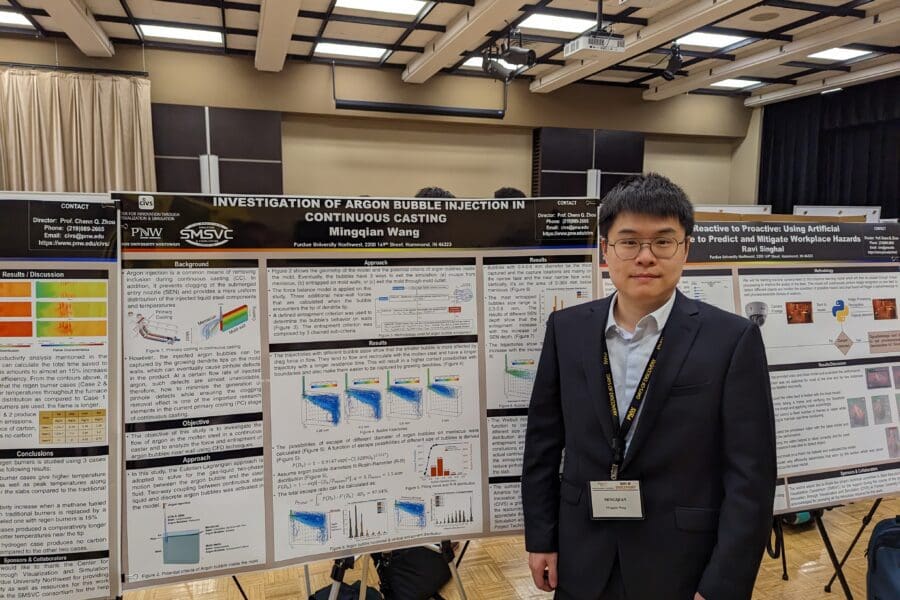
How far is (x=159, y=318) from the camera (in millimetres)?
1315

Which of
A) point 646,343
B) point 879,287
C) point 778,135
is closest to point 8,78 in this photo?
point 646,343

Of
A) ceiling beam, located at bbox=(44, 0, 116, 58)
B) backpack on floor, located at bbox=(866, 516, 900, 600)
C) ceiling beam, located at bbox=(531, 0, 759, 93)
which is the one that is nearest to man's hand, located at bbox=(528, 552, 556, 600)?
backpack on floor, located at bbox=(866, 516, 900, 600)

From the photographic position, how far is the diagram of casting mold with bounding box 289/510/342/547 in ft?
4.55

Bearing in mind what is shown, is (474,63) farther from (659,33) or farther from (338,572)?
(338,572)

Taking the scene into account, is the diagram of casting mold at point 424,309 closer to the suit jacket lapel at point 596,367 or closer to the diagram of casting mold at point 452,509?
the suit jacket lapel at point 596,367

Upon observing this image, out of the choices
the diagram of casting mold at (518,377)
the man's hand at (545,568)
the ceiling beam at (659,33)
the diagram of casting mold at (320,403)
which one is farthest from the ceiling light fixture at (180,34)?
the man's hand at (545,568)

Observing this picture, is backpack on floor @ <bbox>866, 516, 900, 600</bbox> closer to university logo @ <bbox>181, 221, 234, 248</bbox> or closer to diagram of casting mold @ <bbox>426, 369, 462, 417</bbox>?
diagram of casting mold @ <bbox>426, 369, 462, 417</bbox>

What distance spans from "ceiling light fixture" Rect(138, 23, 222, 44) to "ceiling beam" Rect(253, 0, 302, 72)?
462 mm

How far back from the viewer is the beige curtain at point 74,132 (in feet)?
18.6

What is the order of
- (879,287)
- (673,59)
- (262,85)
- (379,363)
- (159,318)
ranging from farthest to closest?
(262,85)
(673,59)
(879,287)
(379,363)
(159,318)

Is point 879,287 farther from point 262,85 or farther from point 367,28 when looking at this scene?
point 262,85

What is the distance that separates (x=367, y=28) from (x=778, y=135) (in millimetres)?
6254

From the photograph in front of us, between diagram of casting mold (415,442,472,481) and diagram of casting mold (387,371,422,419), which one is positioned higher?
diagram of casting mold (387,371,422,419)

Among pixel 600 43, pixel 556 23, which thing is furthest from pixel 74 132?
pixel 600 43
